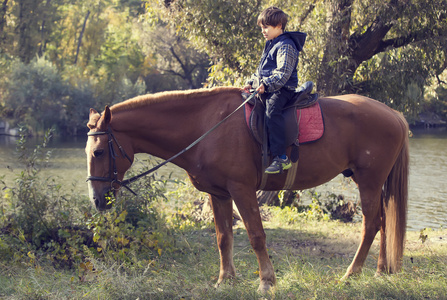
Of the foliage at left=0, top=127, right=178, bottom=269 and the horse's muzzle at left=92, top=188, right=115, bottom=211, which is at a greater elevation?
the horse's muzzle at left=92, top=188, right=115, bottom=211

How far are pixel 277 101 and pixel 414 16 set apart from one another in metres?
6.20

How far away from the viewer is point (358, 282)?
197 inches

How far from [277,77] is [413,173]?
16027mm

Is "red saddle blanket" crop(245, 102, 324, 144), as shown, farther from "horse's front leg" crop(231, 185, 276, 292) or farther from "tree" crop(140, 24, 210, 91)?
"tree" crop(140, 24, 210, 91)

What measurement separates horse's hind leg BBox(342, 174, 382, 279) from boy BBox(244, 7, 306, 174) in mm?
1158

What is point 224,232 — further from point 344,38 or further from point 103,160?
point 344,38

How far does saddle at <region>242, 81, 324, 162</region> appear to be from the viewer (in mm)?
5020

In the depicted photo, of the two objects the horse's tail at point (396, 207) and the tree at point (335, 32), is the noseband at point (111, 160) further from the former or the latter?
the tree at point (335, 32)

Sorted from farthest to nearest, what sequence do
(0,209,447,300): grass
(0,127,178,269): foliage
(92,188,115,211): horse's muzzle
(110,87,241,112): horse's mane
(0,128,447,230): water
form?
(0,128,447,230): water < (0,127,178,269): foliage < (110,87,241,112): horse's mane < (92,188,115,211): horse's muzzle < (0,209,447,300): grass

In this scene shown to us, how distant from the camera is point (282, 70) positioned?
16.0 ft

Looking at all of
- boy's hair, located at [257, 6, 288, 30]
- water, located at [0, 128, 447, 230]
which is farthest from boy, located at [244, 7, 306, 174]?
water, located at [0, 128, 447, 230]

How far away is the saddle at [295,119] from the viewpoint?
5.02m

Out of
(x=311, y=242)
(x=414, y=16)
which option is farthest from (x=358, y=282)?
(x=414, y=16)

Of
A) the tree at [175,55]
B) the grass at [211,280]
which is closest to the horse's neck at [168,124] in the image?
the grass at [211,280]
